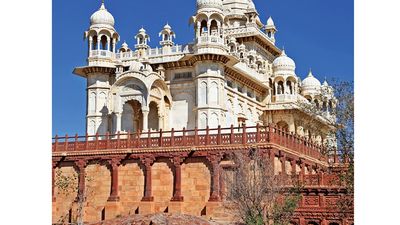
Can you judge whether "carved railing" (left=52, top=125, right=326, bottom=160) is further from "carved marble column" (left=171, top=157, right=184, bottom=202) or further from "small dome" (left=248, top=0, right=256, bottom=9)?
"small dome" (left=248, top=0, right=256, bottom=9)

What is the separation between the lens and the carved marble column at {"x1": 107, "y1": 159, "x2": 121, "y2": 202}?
21.4m

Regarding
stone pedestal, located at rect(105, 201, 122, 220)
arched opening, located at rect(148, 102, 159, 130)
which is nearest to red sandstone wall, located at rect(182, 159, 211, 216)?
stone pedestal, located at rect(105, 201, 122, 220)

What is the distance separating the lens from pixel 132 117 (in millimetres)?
26109

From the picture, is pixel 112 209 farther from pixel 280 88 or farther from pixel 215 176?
pixel 280 88

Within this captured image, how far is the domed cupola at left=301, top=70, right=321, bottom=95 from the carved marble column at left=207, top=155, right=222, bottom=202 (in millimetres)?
17941

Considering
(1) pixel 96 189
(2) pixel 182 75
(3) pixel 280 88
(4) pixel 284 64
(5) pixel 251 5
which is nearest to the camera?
(1) pixel 96 189

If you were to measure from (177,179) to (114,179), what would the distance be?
2318 mm

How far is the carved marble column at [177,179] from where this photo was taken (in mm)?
20547

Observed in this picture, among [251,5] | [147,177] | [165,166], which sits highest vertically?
[251,5]

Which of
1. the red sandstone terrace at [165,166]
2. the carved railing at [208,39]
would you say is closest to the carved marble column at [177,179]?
the red sandstone terrace at [165,166]

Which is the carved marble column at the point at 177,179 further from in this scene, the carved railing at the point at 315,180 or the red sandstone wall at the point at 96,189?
the carved railing at the point at 315,180

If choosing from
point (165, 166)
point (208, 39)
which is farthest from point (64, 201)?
point (208, 39)

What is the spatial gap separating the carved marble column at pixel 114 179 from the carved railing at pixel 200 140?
20.7 inches
